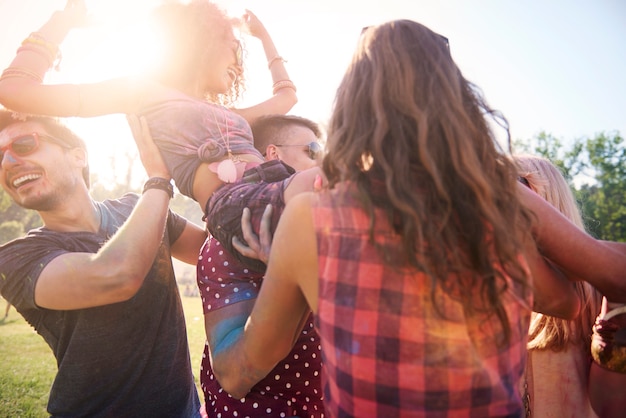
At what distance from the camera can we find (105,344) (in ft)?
8.95

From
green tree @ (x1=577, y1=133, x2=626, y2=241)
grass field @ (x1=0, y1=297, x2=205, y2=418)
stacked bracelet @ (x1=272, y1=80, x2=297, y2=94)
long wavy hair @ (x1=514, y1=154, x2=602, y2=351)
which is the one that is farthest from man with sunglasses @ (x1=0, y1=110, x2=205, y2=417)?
green tree @ (x1=577, y1=133, x2=626, y2=241)

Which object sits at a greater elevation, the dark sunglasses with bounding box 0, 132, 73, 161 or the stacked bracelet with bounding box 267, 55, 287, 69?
the stacked bracelet with bounding box 267, 55, 287, 69

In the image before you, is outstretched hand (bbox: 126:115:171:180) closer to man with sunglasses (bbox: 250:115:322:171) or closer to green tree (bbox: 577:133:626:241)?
man with sunglasses (bbox: 250:115:322:171)

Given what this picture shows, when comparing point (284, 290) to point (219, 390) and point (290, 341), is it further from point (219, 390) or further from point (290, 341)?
point (219, 390)

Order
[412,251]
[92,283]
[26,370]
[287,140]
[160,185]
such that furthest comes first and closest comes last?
[26,370], [287,140], [160,185], [92,283], [412,251]

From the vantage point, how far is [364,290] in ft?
4.20

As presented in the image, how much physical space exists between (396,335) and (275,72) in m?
2.90

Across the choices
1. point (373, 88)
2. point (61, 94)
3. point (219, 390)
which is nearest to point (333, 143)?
point (373, 88)

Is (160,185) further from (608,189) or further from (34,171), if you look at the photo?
(608,189)

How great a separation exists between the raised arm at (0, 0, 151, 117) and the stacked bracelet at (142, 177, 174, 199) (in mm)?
502

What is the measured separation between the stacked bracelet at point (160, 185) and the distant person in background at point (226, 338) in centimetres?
39

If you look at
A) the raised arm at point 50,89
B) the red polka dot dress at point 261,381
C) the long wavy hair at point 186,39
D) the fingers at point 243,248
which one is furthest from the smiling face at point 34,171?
the fingers at point 243,248

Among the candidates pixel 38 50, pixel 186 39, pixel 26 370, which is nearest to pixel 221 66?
pixel 186 39

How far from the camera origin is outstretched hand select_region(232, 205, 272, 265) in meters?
1.94
